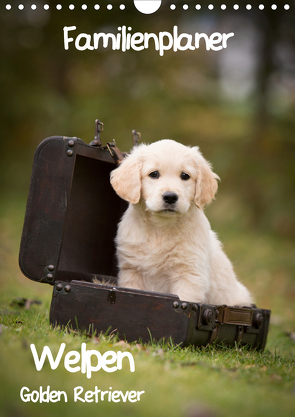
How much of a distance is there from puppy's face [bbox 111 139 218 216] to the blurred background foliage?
7.93 metres

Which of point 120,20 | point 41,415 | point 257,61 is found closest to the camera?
point 41,415

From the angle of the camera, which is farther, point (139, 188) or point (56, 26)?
point (56, 26)

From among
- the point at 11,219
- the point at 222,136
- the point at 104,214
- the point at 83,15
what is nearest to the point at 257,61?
the point at 222,136

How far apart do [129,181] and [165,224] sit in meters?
0.45

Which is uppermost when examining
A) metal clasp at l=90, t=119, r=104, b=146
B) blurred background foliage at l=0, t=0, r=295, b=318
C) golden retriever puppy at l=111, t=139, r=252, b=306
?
blurred background foliage at l=0, t=0, r=295, b=318

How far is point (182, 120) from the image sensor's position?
13047mm

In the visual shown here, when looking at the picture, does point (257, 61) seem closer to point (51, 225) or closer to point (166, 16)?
point (166, 16)

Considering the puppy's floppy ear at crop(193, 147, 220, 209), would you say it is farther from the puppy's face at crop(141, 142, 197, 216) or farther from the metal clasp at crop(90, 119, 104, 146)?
the metal clasp at crop(90, 119, 104, 146)

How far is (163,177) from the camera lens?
3.54 metres

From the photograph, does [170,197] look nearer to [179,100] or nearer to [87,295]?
[87,295]

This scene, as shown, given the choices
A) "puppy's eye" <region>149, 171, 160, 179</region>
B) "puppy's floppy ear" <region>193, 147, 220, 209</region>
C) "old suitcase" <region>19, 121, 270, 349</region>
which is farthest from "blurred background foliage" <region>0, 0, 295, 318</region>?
"puppy's eye" <region>149, 171, 160, 179</region>

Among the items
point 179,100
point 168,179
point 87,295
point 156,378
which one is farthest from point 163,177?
point 179,100

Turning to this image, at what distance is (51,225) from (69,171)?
0.44m

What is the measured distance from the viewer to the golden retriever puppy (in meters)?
3.51
